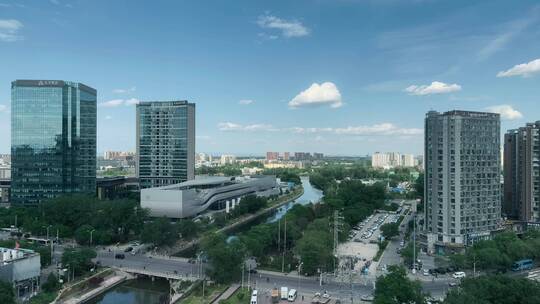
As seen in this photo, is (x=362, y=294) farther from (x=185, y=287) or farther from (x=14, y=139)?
(x=14, y=139)

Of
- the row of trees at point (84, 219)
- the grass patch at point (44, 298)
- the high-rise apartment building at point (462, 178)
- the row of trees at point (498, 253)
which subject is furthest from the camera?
the row of trees at point (84, 219)

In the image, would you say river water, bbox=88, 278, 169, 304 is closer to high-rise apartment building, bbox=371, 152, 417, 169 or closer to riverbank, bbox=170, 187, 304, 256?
riverbank, bbox=170, 187, 304, 256

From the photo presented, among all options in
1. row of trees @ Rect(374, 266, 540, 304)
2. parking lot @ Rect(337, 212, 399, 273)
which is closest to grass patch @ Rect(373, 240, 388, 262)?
parking lot @ Rect(337, 212, 399, 273)

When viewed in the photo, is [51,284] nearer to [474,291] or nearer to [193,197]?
[474,291]

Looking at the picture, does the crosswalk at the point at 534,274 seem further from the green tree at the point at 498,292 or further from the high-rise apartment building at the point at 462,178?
the green tree at the point at 498,292

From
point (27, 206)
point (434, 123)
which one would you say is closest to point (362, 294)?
point (434, 123)

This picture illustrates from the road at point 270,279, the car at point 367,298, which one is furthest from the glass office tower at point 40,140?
the car at point 367,298

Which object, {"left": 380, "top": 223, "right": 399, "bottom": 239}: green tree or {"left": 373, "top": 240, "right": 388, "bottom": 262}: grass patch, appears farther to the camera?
{"left": 380, "top": 223, "right": 399, "bottom": 239}: green tree

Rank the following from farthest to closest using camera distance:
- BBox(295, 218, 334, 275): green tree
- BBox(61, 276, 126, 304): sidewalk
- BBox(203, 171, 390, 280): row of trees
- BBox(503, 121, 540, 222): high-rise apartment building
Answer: BBox(503, 121, 540, 222): high-rise apartment building
BBox(295, 218, 334, 275): green tree
BBox(203, 171, 390, 280): row of trees
BBox(61, 276, 126, 304): sidewalk
